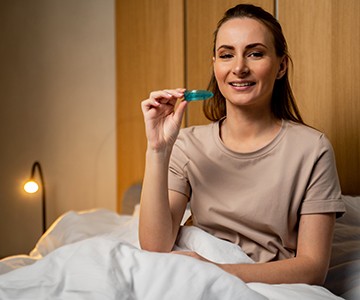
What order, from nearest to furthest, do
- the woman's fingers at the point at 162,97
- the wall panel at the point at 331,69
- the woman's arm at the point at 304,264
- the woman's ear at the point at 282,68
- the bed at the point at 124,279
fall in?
the bed at the point at 124,279
the woman's arm at the point at 304,264
the woman's fingers at the point at 162,97
the woman's ear at the point at 282,68
the wall panel at the point at 331,69

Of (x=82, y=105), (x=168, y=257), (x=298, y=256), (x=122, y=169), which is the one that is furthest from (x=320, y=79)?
(x=82, y=105)

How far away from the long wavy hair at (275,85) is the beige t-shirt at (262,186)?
52 mm

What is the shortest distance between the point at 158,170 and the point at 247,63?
0.35 m

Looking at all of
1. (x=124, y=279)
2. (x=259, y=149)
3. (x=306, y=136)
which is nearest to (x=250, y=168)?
(x=259, y=149)

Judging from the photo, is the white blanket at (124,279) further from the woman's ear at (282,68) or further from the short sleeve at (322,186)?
the woman's ear at (282,68)

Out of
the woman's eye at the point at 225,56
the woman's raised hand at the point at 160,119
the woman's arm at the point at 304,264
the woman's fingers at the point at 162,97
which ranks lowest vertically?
the woman's arm at the point at 304,264

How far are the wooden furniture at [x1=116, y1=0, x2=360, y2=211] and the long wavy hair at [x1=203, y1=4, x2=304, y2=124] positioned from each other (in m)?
0.32

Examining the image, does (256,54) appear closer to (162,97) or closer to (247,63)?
(247,63)

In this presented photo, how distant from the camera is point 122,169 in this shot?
10.8ft

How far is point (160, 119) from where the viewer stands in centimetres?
151

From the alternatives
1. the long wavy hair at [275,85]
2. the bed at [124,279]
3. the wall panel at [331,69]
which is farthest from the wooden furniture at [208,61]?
the bed at [124,279]

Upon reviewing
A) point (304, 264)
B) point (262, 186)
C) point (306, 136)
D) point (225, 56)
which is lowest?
point (304, 264)

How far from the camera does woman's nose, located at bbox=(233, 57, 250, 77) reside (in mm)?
1484

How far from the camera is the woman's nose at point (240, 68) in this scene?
1484 mm
